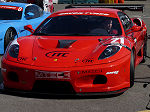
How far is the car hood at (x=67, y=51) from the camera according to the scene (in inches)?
204

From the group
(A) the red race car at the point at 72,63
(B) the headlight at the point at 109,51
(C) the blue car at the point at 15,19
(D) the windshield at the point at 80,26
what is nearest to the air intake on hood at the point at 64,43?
(A) the red race car at the point at 72,63

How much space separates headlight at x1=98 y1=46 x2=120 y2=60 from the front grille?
58 cm

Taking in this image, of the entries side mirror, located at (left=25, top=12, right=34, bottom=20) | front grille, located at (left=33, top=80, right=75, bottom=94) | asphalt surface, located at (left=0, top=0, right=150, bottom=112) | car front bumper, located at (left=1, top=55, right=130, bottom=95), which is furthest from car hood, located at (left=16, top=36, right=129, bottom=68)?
side mirror, located at (left=25, top=12, right=34, bottom=20)

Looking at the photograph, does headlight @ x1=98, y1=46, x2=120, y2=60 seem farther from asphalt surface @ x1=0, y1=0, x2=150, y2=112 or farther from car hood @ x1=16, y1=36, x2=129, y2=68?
asphalt surface @ x1=0, y1=0, x2=150, y2=112

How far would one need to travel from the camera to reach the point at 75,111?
4676 millimetres

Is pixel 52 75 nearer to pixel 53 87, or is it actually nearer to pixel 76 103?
pixel 53 87

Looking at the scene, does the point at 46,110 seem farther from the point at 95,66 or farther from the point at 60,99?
the point at 95,66

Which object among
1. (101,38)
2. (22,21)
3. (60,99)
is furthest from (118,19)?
(22,21)

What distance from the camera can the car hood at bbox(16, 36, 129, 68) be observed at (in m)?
5.17

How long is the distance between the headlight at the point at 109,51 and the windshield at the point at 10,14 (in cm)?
525

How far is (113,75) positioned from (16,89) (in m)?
1.37

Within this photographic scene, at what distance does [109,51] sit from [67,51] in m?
0.59

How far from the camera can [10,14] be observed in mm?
10320

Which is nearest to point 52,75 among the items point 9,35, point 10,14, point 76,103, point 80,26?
point 76,103
